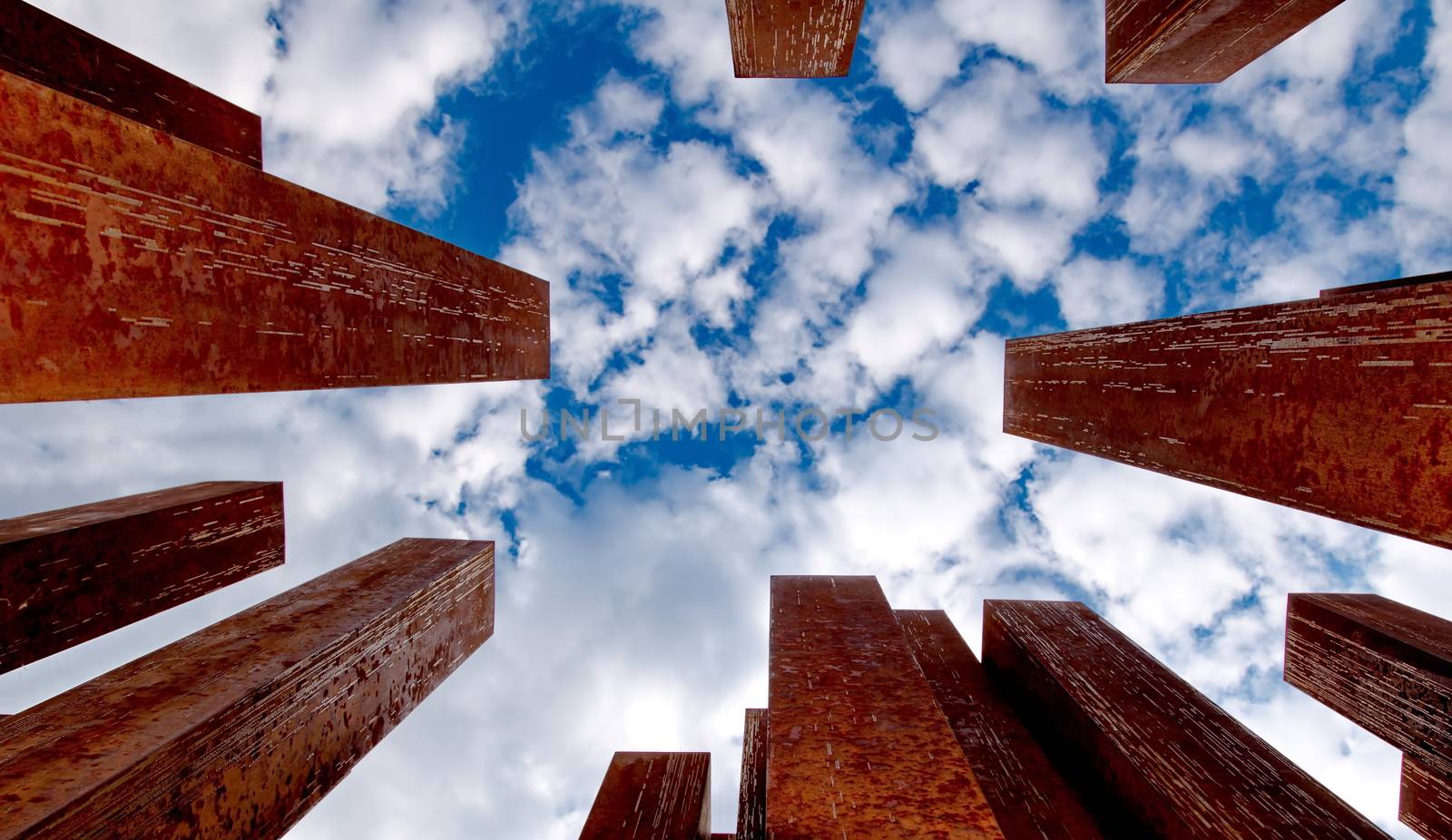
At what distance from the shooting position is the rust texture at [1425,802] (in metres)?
4.51

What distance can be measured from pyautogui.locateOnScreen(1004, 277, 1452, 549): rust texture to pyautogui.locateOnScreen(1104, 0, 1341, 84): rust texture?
5.74ft

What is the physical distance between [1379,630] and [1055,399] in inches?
103

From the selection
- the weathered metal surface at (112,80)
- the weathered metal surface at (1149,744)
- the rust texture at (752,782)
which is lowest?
the rust texture at (752,782)

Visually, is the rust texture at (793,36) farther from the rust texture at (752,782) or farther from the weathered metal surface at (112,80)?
the rust texture at (752,782)

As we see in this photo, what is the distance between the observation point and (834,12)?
430cm

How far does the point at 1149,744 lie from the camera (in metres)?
3.63

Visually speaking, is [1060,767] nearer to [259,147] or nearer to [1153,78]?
[1153,78]

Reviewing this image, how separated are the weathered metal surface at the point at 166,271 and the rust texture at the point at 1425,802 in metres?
7.25

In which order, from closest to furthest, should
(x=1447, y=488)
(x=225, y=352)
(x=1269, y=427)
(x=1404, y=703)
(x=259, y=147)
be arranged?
(x=1447, y=488) < (x=225, y=352) < (x=1269, y=427) < (x=259, y=147) < (x=1404, y=703)

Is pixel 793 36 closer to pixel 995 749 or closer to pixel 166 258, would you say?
pixel 166 258

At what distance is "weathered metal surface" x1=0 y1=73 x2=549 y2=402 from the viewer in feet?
5.02

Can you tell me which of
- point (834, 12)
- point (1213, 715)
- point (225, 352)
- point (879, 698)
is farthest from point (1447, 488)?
A: point (834, 12)

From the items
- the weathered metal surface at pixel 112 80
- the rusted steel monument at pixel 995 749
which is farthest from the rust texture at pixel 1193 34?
the weathered metal surface at pixel 112 80

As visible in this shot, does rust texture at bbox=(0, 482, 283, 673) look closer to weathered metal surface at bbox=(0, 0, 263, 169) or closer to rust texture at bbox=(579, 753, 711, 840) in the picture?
weathered metal surface at bbox=(0, 0, 263, 169)
